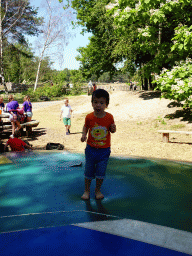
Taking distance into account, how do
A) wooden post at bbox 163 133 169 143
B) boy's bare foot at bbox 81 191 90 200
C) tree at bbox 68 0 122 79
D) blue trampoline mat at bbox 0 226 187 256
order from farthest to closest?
tree at bbox 68 0 122 79 < wooden post at bbox 163 133 169 143 < boy's bare foot at bbox 81 191 90 200 < blue trampoline mat at bbox 0 226 187 256

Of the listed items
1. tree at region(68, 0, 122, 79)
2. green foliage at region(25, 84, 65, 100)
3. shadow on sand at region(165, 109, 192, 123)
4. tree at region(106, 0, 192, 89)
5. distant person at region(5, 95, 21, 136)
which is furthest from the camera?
Result: green foliage at region(25, 84, 65, 100)

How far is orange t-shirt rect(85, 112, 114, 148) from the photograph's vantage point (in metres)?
3.38

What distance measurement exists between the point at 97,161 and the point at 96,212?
24.4 inches

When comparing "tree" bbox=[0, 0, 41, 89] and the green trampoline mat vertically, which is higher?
"tree" bbox=[0, 0, 41, 89]

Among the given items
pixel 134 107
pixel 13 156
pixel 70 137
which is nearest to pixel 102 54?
pixel 134 107

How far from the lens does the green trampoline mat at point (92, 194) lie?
10.1 feet

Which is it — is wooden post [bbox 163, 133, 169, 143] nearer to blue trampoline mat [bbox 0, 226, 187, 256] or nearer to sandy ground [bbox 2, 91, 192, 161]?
sandy ground [bbox 2, 91, 192, 161]

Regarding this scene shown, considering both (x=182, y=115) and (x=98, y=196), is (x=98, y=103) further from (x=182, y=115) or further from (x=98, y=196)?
(x=182, y=115)

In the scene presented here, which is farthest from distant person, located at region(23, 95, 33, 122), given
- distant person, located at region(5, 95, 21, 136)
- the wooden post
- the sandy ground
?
the wooden post

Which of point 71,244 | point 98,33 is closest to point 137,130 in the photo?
point 71,244

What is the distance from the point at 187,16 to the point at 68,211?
41.5 feet

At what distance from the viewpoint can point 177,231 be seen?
9.05 feet

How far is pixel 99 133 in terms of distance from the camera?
3.38m

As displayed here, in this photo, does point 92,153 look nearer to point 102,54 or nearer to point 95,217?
point 95,217
